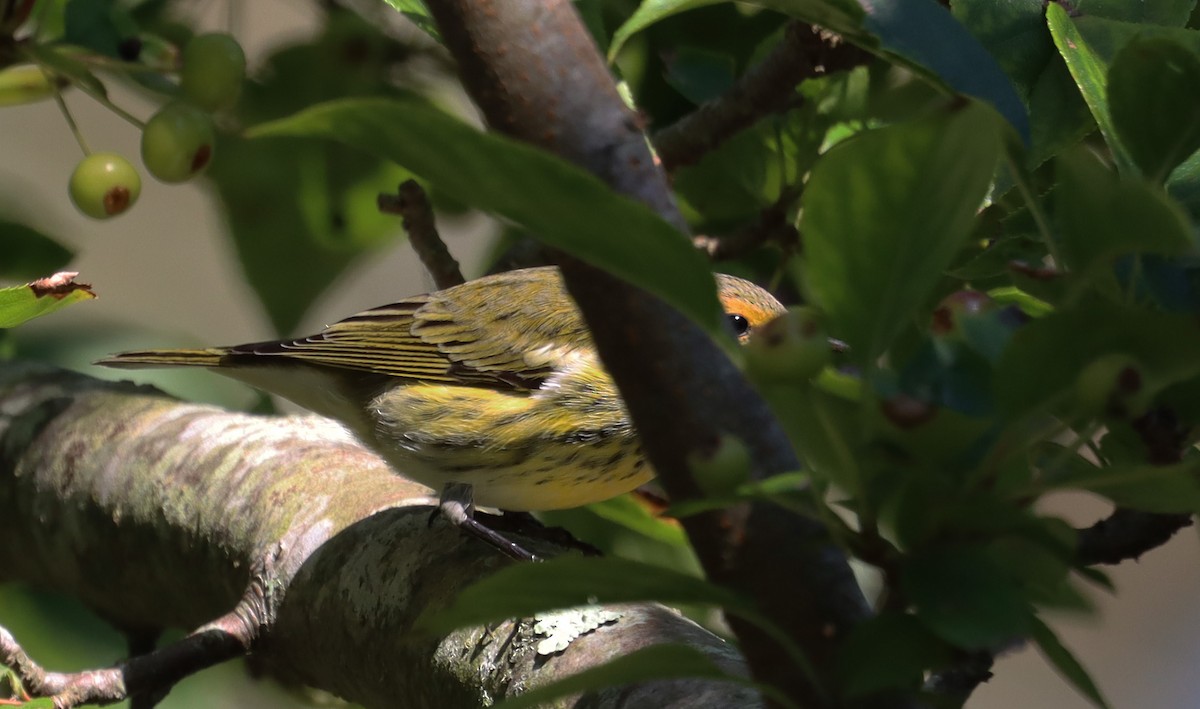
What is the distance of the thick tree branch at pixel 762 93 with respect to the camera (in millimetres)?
1644

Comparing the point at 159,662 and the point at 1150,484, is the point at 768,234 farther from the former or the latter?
the point at 1150,484

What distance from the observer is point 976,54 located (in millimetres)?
943

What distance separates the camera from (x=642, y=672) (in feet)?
2.21

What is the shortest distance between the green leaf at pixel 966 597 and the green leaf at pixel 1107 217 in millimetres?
164

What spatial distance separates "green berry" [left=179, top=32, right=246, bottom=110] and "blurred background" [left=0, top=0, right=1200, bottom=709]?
51cm

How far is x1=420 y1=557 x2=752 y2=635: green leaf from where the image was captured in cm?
66

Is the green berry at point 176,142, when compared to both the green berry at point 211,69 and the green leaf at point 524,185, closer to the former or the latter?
the green berry at point 211,69

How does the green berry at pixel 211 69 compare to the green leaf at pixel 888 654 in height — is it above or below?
above

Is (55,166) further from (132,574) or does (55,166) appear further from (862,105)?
(862,105)

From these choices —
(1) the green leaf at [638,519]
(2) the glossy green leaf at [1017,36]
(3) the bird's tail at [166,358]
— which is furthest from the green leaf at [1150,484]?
(3) the bird's tail at [166,358]

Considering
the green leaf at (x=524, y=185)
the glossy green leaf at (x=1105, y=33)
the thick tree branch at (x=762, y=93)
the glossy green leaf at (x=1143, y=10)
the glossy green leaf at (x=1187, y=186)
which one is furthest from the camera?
the thick tree branch at (x=762, y=93)

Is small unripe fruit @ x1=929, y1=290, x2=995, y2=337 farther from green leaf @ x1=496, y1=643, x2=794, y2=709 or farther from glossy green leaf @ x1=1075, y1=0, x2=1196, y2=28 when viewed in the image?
glossy green leaf @ x1=1075, y1=0, x2=1196, y2=28

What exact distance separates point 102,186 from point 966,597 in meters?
1.59

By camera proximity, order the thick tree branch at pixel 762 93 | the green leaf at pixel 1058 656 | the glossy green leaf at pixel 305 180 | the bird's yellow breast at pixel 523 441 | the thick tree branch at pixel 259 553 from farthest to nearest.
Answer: the glossy green leaf at pixel 305 180 → the bird's yellow breast at pixel 523 441 → the thick tree branch at pixel 762 93 → the thick tree branch at pixel 259 553 → the green leaf at pixel 1058 656
